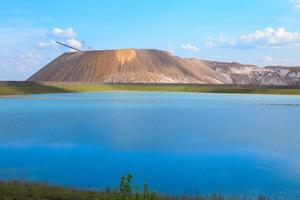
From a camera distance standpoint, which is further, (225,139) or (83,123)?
Answer: (83,123)

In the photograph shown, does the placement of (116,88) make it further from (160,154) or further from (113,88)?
(160,154)

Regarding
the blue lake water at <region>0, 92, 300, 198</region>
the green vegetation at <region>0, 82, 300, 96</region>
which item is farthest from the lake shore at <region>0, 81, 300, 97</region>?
the blue lake water at <region>0, 92, 300, 198</region>

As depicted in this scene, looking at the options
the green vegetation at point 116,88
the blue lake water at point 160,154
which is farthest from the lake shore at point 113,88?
the blue lake water at point 160,154

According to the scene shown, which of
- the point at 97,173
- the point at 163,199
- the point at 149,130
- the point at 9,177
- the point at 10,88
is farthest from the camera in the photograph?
the point at 10,88

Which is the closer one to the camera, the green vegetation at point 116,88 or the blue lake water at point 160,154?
the blue lake water at point 160,154

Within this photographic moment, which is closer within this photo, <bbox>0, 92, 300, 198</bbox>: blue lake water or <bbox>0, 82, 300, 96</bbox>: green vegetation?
<bbox>0, 92, 300, 198</bbox>: blue lake water

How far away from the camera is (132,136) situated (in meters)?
32.2

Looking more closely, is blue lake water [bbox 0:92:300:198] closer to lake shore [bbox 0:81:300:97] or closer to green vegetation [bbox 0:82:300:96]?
lake shore [bbox 0:81:300:97]

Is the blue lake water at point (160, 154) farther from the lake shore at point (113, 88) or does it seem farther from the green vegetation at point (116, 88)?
the green vegetation at point (116, 88)

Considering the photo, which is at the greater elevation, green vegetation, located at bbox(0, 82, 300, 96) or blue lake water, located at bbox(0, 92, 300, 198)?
blue lake water, located at bbox(0, 92, 300, 198)

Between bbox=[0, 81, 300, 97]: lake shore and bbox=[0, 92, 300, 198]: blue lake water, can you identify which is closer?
bbox=[0, 92, 300, 198]: blue lake water

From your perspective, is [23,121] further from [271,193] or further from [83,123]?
[271,193]

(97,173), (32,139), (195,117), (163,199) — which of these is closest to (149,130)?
(32,139)

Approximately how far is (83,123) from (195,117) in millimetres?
11943
